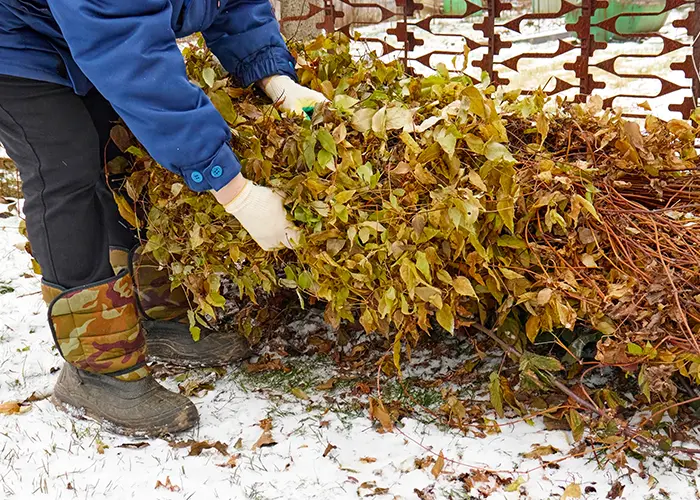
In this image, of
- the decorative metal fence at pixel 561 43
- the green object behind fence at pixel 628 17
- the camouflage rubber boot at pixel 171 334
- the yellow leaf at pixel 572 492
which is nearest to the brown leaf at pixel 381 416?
the yellow leaf at pixel 572 492

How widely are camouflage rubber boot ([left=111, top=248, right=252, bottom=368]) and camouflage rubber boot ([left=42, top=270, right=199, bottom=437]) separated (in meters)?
0.34

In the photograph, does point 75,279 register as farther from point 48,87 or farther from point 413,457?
point 413,457

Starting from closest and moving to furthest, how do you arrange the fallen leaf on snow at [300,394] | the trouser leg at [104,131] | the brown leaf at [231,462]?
the brown leaf at [231,462], the trouser leg at [104,131], the fallen leaf on snow at [300,394]

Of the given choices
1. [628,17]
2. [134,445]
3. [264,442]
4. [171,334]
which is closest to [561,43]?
[171,334]

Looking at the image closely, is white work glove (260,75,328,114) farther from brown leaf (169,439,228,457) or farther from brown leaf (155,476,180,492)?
brown leaf (155,476,180,492)

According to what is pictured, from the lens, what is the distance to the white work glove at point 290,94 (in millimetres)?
2242

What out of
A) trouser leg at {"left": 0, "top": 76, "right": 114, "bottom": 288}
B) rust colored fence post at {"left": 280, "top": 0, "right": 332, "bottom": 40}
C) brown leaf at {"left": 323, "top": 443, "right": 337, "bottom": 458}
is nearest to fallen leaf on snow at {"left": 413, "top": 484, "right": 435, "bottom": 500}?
brown leaf at {"left": 323, "top": 443, "right": 337, "bottom": 458}

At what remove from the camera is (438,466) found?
197 centimetres

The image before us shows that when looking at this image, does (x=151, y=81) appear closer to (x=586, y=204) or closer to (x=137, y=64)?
(x=137, y=64)

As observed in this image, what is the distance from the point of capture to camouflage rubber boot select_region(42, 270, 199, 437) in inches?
83.8

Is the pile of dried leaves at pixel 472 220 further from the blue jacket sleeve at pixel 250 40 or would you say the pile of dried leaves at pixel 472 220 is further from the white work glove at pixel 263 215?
the blue jacket sleeve at pixel 250 40

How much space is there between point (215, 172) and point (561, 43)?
3.54m

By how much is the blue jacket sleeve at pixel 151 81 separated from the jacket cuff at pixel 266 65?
1.70ft

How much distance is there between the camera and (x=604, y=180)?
2.10 metres
